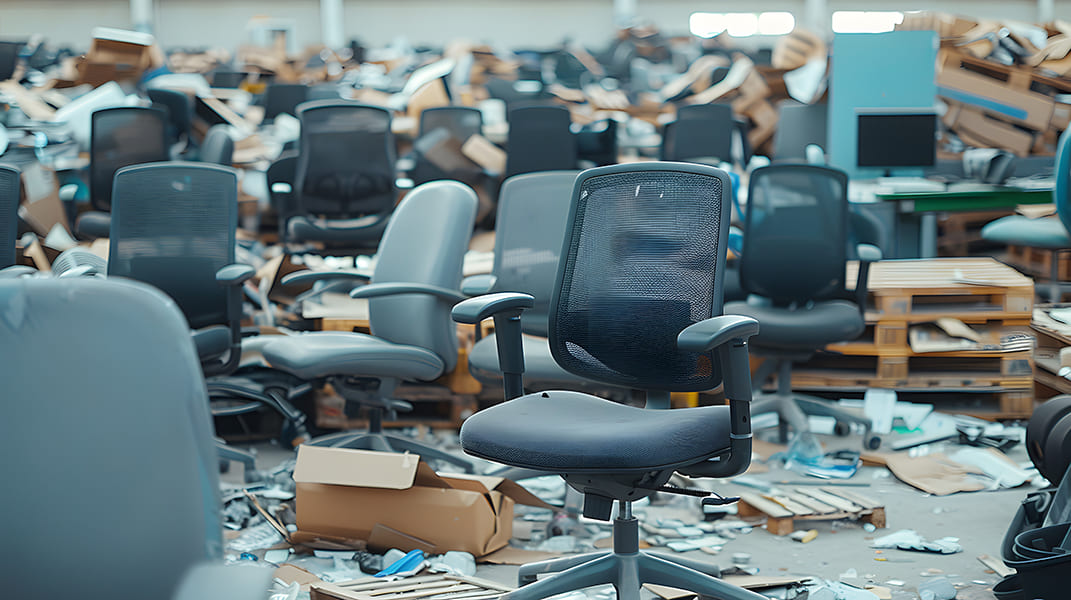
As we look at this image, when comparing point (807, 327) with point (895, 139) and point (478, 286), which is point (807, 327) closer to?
point (478, 286)

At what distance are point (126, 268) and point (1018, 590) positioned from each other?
255cm

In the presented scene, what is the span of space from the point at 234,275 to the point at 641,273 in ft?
4.60

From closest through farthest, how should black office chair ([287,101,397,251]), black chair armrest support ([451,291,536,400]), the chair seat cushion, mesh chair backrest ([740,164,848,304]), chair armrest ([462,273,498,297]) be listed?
black chair armrest support ([451,291,536,400]), chair armrest ([462,273,498,297]), the chair seat cushion, mesh chair backrest ([740,164,848,304]), black office chair ([287,101,397,251])

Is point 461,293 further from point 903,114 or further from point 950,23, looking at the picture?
point 950,23

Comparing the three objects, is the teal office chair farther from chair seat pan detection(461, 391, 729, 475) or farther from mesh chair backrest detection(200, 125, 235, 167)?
mesh chair backrest detection(200, 125, 235, 167)

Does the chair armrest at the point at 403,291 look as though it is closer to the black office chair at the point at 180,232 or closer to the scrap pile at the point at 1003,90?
the black office chair at the point at 180,232

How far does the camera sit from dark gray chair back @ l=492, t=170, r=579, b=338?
9.78ft

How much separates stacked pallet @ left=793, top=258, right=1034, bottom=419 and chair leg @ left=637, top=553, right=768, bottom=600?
1726 mm

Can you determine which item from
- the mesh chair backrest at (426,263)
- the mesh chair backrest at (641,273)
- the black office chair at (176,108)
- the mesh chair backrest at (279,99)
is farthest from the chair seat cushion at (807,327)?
the mesh chair backrest at (279,99)

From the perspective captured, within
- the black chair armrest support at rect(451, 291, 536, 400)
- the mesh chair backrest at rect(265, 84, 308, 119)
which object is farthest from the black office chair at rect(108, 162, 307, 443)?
the mesh chair backrest at rect(265, 84, 308, 119)

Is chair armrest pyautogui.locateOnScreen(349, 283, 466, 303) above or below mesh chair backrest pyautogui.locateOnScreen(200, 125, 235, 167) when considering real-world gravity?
below

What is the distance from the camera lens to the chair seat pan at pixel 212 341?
2.88 meters

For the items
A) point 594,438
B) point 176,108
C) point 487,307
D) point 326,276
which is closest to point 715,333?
point 594,438

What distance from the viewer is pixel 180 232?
10.00ft
